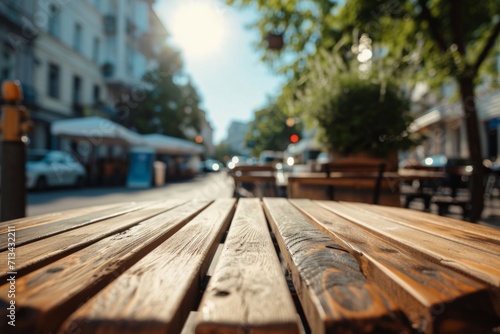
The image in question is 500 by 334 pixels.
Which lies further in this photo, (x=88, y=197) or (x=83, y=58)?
(x=83, y=58)

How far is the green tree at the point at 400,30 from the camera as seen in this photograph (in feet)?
15.4

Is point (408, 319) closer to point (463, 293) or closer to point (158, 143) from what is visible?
point (463, 293)

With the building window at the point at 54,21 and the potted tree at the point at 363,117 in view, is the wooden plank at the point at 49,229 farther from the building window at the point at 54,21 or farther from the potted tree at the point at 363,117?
the building window at the point at 54,21

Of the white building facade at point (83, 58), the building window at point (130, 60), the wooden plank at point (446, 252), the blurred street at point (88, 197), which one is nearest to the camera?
the wooden plank at point (446, 252)

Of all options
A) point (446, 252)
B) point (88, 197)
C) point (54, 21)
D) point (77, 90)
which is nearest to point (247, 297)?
point (446, 252)

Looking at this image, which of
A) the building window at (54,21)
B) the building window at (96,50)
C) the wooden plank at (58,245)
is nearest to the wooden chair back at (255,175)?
the wooden plank at (58,245)

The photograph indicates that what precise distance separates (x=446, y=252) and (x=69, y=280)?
858 millimetres

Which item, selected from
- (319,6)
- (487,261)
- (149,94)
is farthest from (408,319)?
(149,94)

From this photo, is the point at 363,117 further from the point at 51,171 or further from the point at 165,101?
the point at 165,101

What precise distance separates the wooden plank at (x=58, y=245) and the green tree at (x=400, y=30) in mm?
4256

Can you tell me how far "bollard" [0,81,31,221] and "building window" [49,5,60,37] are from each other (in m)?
17.8

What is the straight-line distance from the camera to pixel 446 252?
30.9 inches

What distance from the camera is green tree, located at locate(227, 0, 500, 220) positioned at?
15.4 feet

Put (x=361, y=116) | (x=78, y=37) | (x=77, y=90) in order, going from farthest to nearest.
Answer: (x=77, y=90) < (x=78, y=37) < (x=361, y=116)
